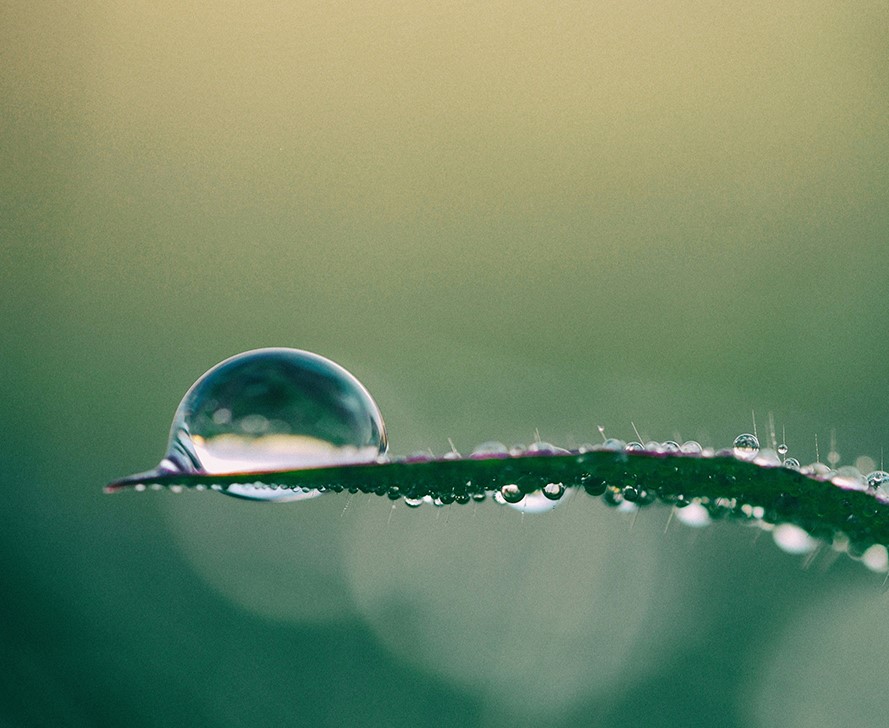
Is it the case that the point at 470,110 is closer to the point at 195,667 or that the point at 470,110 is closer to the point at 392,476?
the point at 195,667

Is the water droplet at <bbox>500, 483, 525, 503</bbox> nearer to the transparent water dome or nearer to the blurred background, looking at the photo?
the transparent water dome

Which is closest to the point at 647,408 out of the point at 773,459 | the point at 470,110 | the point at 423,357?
the point at 423,357

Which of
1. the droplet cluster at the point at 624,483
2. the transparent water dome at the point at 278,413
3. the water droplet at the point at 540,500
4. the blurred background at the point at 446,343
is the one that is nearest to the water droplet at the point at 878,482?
the droplet cluster at the point at 624,483

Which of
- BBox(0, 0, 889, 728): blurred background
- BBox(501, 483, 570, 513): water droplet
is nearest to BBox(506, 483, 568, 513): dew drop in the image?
BBox(501, 483, 570, 513): water droplet

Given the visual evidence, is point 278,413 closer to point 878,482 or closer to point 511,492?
point 511,492

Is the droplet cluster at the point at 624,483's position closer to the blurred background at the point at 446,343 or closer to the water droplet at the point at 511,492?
the water droplet at the point at 511,492

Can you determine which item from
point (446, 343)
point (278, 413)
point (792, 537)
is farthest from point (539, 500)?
point (446, 343)
